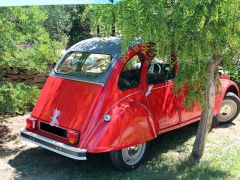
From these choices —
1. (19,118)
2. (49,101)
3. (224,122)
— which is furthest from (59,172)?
(224,122)

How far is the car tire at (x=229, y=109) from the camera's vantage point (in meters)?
7.44

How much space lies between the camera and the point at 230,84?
7328mm

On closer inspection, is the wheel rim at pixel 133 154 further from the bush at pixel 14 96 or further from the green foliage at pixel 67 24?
the green foliage at pixel 67 24

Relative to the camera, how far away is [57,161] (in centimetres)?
583

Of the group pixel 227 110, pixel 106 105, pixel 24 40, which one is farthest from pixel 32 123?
pixel 227 110

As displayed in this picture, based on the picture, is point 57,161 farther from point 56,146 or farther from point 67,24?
point 67,24

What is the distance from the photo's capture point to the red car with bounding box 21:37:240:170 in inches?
198

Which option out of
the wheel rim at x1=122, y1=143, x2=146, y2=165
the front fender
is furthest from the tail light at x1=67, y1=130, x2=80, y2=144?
the wheel rim at x1=122, y1=143, x2=146, y2=165

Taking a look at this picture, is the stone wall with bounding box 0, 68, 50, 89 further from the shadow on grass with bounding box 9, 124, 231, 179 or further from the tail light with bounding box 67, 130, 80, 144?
the tail light with bounding box 67, 130, 80, 144

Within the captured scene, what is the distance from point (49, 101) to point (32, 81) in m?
3.49

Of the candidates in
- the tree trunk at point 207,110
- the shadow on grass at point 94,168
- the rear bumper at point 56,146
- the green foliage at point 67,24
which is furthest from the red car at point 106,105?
the green foliage at point 67,24

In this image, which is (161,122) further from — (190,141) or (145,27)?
(145,27)

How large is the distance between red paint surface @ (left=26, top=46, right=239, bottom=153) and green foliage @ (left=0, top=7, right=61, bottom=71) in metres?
1.14

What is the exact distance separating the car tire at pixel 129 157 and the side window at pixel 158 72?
1.00 meters
